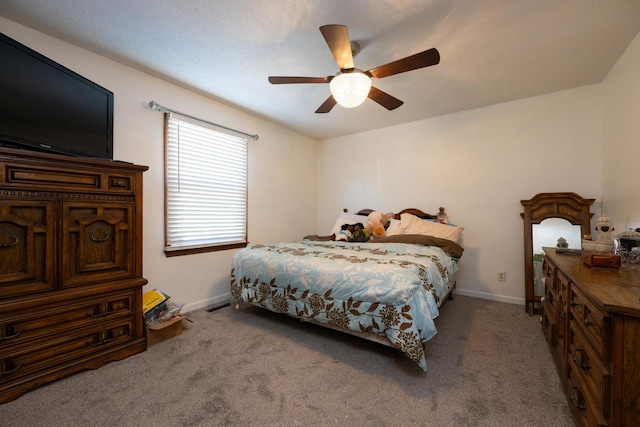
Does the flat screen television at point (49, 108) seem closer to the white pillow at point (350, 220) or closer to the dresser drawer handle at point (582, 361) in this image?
the white pillow at point (350, 220)

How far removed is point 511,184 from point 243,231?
10.9 feet

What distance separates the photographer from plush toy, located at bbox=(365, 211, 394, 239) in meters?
3.23

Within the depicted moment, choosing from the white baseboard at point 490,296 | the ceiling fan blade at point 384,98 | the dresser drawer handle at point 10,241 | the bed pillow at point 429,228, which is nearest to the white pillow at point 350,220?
the bed pillow at point 429,228

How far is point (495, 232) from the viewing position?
3.04m

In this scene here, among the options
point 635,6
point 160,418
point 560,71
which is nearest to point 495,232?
point 560,71

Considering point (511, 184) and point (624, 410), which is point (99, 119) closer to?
point (624, 410)

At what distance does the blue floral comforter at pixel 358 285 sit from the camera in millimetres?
1586

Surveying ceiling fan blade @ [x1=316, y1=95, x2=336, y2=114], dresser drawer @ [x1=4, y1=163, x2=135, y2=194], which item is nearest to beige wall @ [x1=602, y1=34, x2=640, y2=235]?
ceiling fan blade @ [x1=316, y1=95, x2=336, y2=114]

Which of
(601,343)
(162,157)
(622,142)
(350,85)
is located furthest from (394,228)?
(162,157)

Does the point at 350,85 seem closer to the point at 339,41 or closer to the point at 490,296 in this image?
the point at 339,41

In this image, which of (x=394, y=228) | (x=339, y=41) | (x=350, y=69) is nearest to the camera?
(x=339, y=41)

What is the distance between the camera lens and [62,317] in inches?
61.5

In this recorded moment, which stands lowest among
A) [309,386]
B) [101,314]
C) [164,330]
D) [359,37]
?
[309,386]

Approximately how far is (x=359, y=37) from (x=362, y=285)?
70.9 inches
